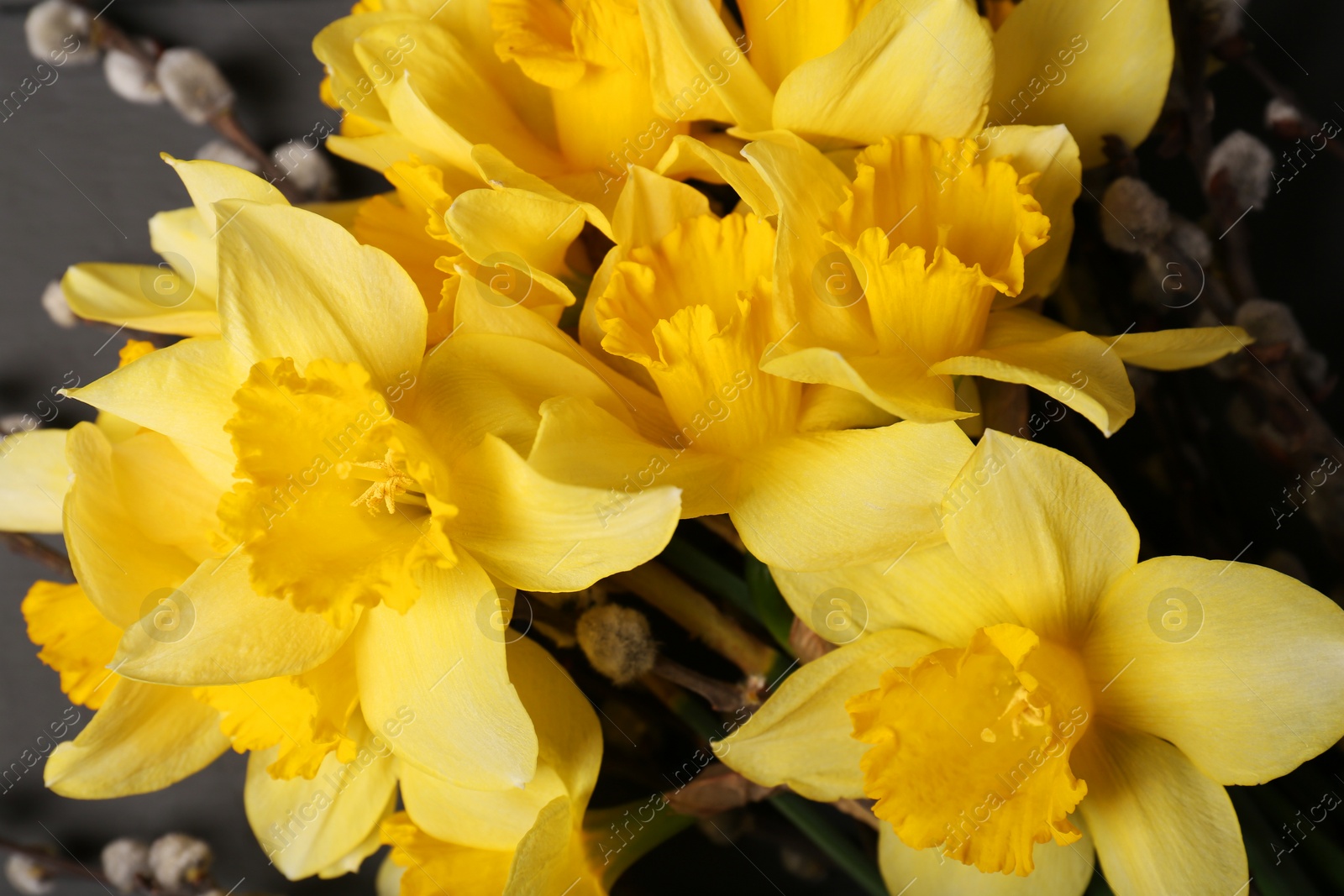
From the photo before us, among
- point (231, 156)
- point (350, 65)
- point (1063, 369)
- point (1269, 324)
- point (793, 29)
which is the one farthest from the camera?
point (231, 156)

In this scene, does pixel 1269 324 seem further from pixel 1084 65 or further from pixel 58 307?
pixel 58 307

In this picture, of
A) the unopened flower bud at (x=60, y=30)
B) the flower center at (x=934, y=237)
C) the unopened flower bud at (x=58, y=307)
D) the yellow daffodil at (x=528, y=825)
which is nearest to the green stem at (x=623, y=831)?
the yellow daffodil at (x=528, y=825)

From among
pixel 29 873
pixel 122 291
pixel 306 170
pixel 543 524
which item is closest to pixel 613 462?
pixel 543 524

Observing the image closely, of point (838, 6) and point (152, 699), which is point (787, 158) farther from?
point (152, 699)

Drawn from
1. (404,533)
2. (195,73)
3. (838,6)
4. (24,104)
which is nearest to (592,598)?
(404,533)

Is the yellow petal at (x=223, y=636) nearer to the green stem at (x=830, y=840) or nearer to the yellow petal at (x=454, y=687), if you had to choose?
the yellow petal at (x=454, y=687)

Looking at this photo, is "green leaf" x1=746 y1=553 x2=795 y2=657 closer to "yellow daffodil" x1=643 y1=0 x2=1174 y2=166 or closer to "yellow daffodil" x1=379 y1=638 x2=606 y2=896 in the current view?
"yellow daffodil" x1=379 y1=638 x2=606 y2=896

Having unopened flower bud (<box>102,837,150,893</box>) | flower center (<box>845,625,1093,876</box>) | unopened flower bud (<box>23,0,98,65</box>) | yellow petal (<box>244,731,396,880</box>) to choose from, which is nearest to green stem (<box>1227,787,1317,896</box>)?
flower center (<box>845,625,1093,876</box>)
